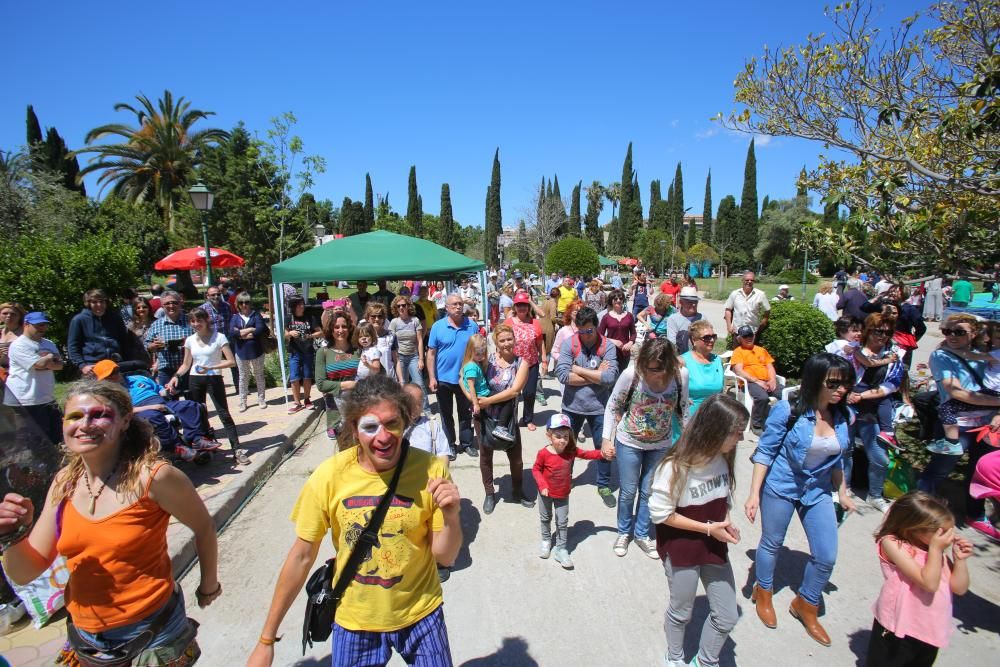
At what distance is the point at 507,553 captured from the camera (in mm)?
3982

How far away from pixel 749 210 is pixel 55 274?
54661 millimetres

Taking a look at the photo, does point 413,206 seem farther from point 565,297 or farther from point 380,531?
point 380,531

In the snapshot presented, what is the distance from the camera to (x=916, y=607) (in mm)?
2322

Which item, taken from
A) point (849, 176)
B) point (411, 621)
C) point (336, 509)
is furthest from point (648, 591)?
point (849, 176)

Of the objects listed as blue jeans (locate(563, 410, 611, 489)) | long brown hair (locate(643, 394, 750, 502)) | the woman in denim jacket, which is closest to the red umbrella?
blue jeans (locate(563, 410, 611, 489))

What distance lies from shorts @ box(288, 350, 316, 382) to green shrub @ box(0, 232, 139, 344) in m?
5.29

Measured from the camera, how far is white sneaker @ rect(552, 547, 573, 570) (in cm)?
376

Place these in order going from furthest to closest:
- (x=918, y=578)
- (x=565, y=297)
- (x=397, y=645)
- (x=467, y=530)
Result: (x=565, y=297)
(x=467, y=530)
(x=918, y=578)
(x=397, y=645)

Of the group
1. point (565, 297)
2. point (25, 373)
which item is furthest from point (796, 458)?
point (565, 297)

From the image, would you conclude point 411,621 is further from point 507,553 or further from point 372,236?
point 372,236

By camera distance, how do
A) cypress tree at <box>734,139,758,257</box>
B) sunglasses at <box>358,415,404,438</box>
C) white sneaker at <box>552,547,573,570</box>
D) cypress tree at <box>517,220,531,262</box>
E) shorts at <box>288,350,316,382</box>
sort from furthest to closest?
1. cypress tree at <box>517,220,531,262</box>
2. cypress tree at <box>734,139,758,257</box>
3. shorts at <box>288,350,316,382</box>
4. white sneaker at <box>552,547,573,570</box>
5. sunglasses at <box>358,415,404,438</box>

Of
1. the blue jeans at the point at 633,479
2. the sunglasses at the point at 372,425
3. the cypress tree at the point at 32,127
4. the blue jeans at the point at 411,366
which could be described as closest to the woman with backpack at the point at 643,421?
the blue jeans at the point at 633,479

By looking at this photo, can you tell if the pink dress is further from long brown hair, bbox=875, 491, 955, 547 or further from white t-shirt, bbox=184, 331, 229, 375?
white t-shirt, bbox=184, 331, 229, 375

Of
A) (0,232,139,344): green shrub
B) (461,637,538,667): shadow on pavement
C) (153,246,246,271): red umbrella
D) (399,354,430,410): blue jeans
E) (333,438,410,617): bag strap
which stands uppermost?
(153,246,246,271): red umbrella
